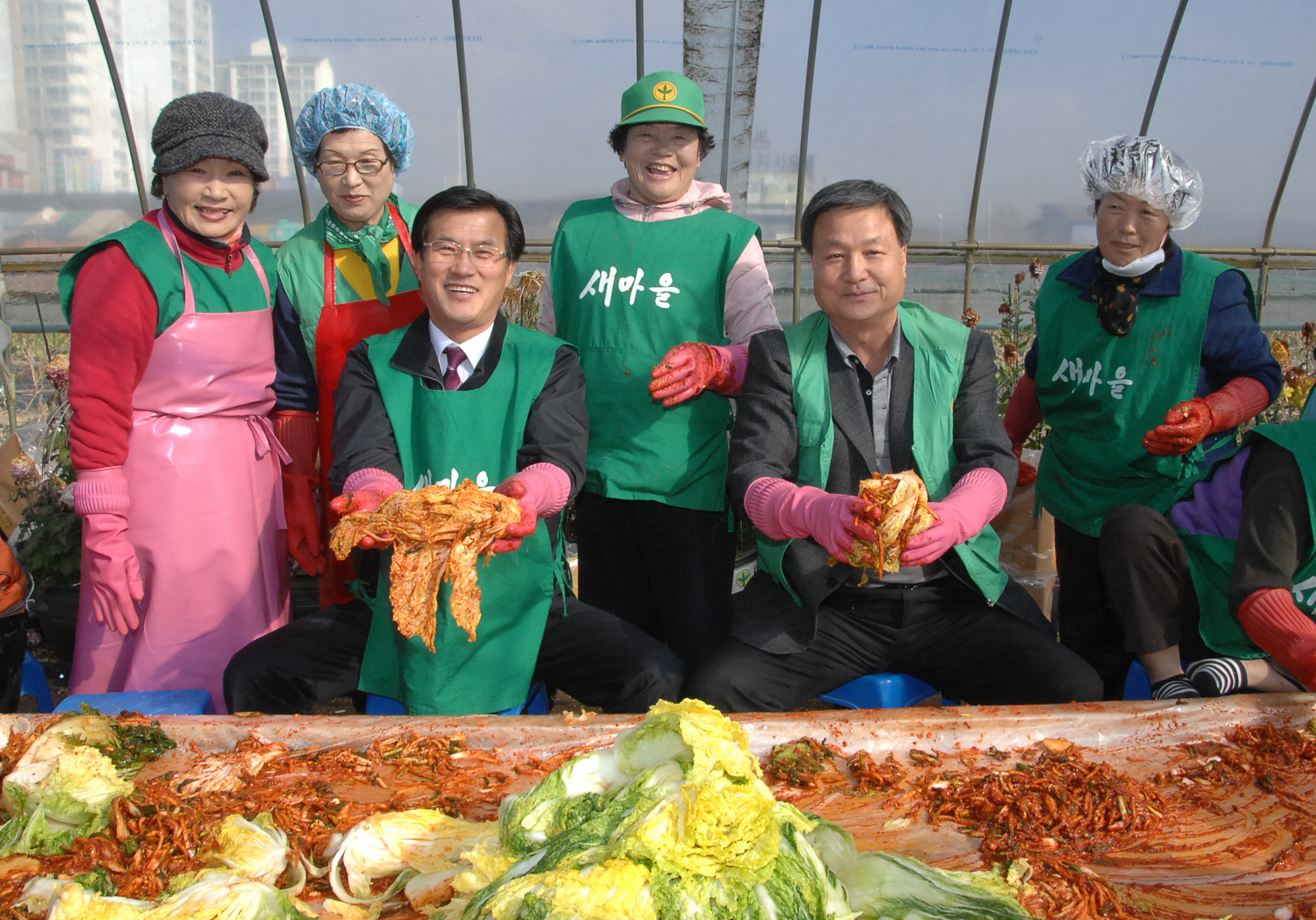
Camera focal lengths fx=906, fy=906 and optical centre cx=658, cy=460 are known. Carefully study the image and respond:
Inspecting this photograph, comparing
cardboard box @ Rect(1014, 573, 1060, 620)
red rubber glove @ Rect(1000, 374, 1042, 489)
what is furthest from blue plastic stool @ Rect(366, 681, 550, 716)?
cardboard box @ Rect(1014, 573, 1060, 620)

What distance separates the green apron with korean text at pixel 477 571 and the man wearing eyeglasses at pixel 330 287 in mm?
426

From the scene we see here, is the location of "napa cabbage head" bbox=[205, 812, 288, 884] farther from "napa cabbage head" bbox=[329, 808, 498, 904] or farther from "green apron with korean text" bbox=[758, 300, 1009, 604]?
"green apron with korean text" bbox=[758, 300, 1009, 604]

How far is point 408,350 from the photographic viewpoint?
106 inches

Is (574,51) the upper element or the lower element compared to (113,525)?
upper

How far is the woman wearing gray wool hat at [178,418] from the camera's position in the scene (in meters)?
2.69

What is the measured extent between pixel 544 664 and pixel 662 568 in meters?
0.63

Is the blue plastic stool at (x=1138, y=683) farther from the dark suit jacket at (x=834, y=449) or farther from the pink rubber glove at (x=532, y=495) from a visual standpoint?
the pink rubber glove at (x=532, y=495)

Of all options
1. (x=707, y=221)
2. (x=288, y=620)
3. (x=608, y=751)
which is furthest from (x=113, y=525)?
(x=707, y=221)

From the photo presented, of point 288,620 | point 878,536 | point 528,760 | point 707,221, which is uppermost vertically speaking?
point 707,221

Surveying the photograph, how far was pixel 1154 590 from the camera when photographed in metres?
2.71

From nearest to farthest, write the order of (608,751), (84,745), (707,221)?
(608,751)
(84,745)
(707,221)

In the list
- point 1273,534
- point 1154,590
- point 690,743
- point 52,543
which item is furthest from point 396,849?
point 52,543

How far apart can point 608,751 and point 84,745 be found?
45.9 inches

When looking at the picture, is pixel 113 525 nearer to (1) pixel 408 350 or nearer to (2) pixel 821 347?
(1) pixel 408 350
